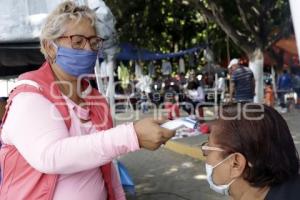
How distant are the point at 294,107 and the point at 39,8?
13.1m

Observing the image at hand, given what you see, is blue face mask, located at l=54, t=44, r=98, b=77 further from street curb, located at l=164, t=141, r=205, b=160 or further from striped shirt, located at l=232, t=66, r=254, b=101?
striped shirt, located at l=232, t=66, r=254, b=101

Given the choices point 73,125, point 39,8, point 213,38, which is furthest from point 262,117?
point 213,38

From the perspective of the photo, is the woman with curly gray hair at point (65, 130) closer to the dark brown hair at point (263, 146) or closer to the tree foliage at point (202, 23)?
the dark brown hair at point (263, 146)

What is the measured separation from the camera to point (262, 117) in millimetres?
1755

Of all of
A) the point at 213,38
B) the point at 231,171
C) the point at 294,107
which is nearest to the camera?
the point at 231,171

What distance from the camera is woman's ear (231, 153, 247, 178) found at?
68.3 inches

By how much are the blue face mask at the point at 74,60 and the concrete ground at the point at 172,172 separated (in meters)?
3.77

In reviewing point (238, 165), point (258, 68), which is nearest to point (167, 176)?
point (238, 165)

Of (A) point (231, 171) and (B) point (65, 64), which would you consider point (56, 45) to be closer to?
(B) point (65, 64)

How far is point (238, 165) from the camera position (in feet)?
5.77

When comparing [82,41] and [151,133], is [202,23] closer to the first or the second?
[82,41]

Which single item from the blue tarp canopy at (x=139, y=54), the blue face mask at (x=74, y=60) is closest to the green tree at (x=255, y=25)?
the blue tarp canopy at (x=139, y=54)

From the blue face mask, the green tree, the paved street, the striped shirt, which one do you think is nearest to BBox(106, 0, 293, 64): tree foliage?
the green tree

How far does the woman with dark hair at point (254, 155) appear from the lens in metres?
1.70
